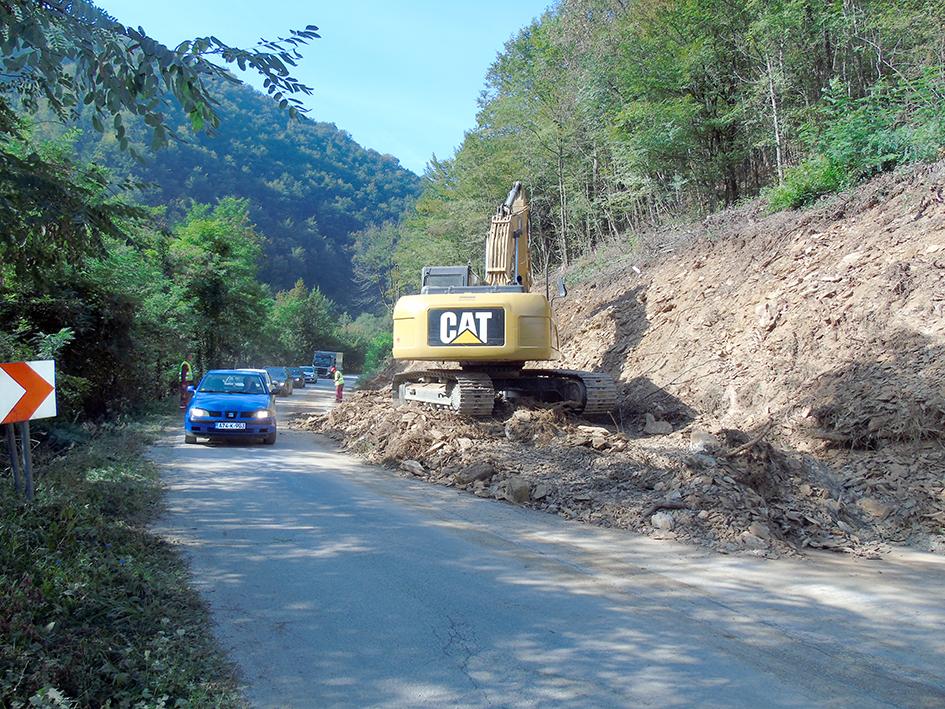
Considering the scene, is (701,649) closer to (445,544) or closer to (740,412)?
(445,544)

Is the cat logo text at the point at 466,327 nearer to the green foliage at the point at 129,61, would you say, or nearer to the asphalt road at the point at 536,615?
the asphalt road at the point at 536,615

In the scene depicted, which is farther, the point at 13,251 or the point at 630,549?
the point at 13,251

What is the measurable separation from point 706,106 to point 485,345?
43.6ft

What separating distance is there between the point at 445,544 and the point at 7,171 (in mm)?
5076

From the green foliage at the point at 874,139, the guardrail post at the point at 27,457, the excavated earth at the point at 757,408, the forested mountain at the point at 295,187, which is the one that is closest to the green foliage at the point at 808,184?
the green foliage at the point at 874,139

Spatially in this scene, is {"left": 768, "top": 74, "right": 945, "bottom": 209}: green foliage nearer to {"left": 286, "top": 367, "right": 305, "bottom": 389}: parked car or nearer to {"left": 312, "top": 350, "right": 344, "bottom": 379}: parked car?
{"left": 286, "top": 367, "right": 305, "bottom": 389}: parked car

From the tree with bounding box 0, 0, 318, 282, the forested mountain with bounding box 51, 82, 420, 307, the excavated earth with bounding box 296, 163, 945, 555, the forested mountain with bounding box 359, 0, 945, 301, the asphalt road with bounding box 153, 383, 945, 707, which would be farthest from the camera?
the forested mountain with bounding box 51, 82, 420, 307

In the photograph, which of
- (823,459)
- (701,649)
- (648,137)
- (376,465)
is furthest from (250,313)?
(701,649)

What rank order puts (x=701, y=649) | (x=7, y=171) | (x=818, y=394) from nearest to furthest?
(x=701, y=649), (x=7, y=171), (x=818, y=394)

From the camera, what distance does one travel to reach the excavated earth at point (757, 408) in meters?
7.84

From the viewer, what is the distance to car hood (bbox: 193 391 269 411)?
14.2 m

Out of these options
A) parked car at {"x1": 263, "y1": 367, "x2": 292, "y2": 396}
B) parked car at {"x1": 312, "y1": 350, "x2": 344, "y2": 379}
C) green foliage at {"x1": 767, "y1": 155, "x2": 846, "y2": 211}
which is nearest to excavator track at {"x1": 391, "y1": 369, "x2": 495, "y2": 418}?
green foliage at {"x1": 767, "y1": 155, "x2": 846, "y2": 211}

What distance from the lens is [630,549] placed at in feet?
22.6

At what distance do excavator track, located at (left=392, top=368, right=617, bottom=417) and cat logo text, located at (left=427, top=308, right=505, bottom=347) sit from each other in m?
0.71
